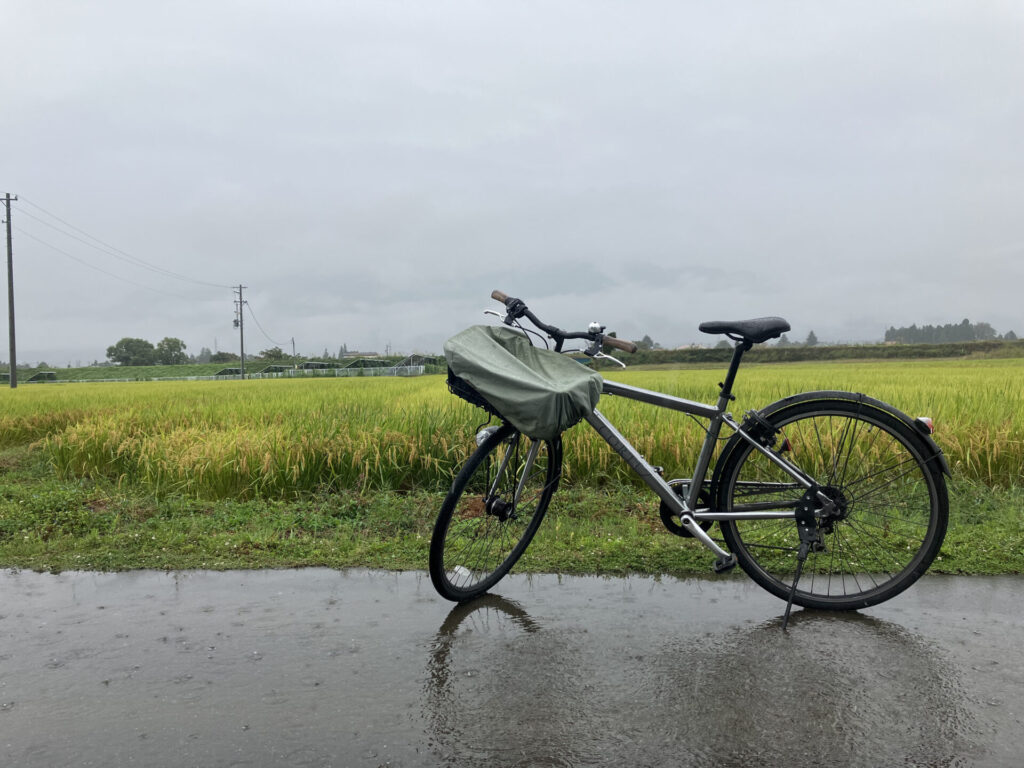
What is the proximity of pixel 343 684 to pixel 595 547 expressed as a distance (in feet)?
6.07

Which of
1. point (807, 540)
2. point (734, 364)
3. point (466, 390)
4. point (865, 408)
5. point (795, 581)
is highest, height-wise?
point (734, 364)

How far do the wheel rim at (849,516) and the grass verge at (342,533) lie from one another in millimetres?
335

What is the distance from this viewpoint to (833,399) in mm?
3092

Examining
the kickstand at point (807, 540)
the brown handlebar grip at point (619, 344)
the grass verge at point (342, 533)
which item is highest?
the brown handlebar grip at point (619, 344)

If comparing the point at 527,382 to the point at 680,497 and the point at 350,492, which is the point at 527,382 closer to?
the point at 680,497

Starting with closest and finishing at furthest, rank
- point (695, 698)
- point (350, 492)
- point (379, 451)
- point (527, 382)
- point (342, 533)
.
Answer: point (695, 698) → point (527, 382) → point (342, 533) → point (350, 492) → point (379, 451)

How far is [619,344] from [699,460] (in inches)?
25.7

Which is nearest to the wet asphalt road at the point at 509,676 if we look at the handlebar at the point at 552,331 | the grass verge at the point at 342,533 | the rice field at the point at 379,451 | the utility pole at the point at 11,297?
the grass verge at the point at 342,533

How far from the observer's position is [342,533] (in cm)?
440

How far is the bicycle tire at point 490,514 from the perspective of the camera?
9.89ft

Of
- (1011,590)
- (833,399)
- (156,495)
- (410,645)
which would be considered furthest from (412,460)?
(1011,590)

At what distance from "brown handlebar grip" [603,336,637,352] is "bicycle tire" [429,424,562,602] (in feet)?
1.80

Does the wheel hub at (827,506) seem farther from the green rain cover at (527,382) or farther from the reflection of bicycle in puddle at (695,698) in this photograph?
the green rain cover at (527,382)

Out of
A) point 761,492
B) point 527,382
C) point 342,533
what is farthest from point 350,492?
point 761,492
